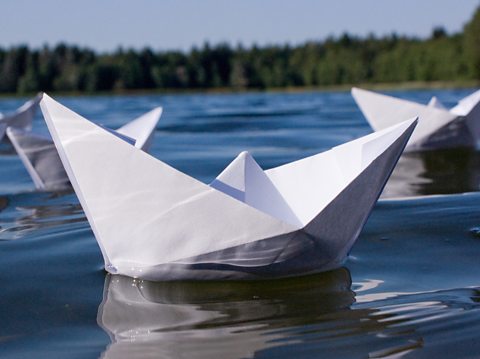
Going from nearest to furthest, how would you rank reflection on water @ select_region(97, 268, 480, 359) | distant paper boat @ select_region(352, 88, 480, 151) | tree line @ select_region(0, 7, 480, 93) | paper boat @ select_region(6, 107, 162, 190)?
1. reflection on water @ select_region(97, 268, 480, 359)
2. paper boat @ select_region(6, 107, 162, 190)
3. distant paper boat @ select_region(352, 88, 480, 151)
4. tree line @ select_region(0, 7, 480, 93)

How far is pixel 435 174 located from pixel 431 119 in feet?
3.63

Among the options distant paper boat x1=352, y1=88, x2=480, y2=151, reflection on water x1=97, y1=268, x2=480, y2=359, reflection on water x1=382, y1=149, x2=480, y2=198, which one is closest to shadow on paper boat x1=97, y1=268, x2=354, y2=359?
reflection on water x1=97, y1=268, x2=480, y2=359

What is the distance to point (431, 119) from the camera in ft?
→ 19.8

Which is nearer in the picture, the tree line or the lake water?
the lake water

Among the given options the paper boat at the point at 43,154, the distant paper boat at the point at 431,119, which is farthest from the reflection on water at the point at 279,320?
the distant paper boat at the point at 431,119

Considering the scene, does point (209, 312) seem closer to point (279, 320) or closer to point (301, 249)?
point (279, 320)

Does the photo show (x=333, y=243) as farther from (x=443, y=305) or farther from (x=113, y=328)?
(x=113, y=328)

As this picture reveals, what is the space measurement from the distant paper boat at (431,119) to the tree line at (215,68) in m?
58.6

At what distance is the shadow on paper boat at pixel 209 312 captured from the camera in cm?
188

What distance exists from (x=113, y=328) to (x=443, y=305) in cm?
91

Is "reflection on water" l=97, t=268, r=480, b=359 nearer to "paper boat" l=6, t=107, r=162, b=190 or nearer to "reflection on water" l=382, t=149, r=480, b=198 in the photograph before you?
"reflection on water" l=382, t=149, r=480, b=198

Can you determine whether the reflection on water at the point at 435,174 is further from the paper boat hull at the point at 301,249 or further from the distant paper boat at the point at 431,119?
the paper boat hull at the point at 301,249

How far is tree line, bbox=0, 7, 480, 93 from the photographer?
7212 cm

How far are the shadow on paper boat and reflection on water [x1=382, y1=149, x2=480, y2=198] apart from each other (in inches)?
76.2
